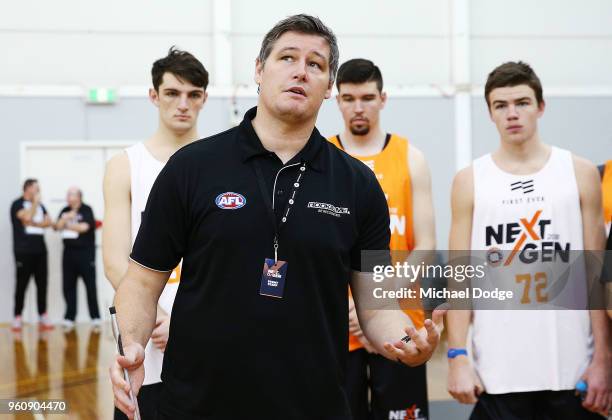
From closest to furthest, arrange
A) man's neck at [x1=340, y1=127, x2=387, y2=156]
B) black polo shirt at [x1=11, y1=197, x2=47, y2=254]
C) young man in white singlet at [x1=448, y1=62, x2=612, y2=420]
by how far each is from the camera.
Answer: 1. young man in white singlet at [x1=448, y1=62, x2=612, y2=420]
2. man's neck at [x1=340, y1=127, x2=387, y2=156]
3. black polo shirt at [x1=11, y1=197, x2=47, y2=254]

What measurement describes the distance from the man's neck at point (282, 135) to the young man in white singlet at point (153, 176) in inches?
46.2

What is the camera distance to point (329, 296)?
236 cm

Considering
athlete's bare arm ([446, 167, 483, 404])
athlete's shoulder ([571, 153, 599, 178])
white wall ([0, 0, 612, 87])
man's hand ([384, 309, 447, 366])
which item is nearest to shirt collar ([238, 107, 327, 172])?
man's hand ([384, 309, 447, 366])

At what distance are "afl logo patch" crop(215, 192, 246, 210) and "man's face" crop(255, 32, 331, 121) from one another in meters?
0.30

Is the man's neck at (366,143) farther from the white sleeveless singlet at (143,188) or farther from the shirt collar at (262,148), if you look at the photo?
the shirt collar at (262,148)

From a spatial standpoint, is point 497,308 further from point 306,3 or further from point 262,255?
point 306,3

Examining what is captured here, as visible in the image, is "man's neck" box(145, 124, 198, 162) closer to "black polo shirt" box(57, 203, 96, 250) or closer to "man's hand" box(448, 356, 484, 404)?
"man's hand" box(448, 356, 484, 404)

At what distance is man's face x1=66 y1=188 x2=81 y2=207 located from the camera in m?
12.3

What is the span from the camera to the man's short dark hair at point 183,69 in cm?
371

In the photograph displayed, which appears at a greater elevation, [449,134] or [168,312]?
[449,134]

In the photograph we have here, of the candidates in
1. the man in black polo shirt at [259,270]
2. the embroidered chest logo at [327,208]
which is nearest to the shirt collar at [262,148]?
the man in black polo shirt at [259,270]

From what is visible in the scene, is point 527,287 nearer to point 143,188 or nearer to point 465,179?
point 465,179

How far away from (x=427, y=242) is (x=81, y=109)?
33.4ft

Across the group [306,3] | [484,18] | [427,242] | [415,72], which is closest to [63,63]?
[306,3]
